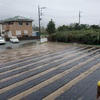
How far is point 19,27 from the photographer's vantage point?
1778 inches

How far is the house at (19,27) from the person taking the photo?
147 ft

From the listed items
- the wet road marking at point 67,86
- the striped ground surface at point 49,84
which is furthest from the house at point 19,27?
the wet road marking at point 67,86

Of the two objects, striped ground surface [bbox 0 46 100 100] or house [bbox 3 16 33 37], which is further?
house [bbox 3 16 33 37]

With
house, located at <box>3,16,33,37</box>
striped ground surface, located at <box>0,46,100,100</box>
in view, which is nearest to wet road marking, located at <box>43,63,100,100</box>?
striped ground surface, located at <box>0,46,100,100</box>

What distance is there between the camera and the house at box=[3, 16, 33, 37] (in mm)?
44719

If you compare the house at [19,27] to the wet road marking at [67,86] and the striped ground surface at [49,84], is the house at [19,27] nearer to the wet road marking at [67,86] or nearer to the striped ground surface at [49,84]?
the striped ground surface at [49,84]

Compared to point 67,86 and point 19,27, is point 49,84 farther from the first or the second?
point 19,27

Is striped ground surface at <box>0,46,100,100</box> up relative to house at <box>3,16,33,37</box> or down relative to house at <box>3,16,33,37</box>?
down

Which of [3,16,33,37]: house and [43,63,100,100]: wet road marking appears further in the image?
[3,16,33,37]: house

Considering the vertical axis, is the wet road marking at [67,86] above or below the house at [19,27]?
below

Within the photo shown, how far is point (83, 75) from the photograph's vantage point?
27.5ft

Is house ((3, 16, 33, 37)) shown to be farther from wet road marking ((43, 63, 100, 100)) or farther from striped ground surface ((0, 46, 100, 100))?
wet road marking ((43, 63, 100, 100))

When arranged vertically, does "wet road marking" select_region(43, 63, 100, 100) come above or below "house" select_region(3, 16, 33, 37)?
below

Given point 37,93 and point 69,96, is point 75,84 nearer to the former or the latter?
point 69,96
